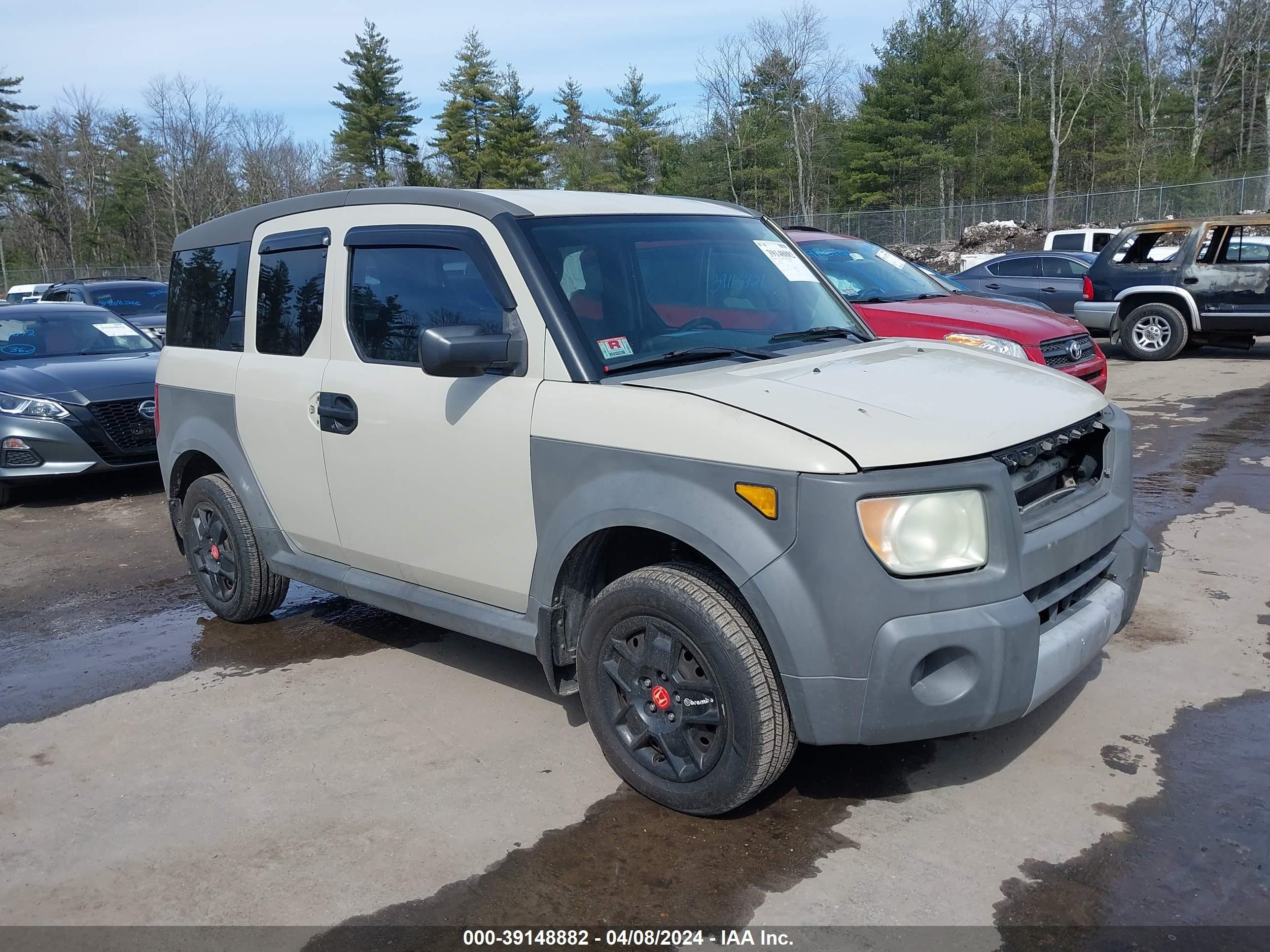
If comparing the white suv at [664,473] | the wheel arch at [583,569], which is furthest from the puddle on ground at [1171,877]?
the wheel arch at [583,569]

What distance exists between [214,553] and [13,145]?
63558mm

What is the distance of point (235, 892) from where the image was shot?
313 centimetres

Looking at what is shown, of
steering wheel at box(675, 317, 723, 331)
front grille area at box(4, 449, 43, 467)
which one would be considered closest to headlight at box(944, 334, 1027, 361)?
steering wheel at box(675, 317, 723, 331)

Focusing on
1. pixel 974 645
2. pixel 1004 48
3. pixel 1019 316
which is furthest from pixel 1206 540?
pixel 1004 48

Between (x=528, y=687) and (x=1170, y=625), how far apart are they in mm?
2919

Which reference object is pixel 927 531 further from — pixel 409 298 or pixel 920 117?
pixel 920 117

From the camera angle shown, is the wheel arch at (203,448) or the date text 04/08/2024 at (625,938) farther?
the wheel arch at (203,448)

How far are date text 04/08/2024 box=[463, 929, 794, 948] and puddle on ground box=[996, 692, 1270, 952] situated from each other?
2.09ft

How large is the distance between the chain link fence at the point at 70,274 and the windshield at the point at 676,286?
51.5 meters

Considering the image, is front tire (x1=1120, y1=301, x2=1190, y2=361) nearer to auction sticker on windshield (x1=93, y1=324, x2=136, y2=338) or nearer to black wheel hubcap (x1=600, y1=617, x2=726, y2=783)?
auction sticker on windshield (x1=93, y1=324, x2=136, y2=338)

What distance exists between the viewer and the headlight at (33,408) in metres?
8.46

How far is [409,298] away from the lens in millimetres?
4180

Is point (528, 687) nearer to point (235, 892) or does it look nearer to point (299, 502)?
point (299, 502)

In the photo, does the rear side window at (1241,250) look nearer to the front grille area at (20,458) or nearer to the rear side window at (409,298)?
the rear side window at (409,298)
